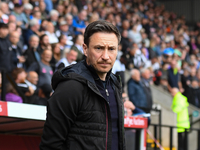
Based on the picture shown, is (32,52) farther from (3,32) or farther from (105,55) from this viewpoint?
(105,55)

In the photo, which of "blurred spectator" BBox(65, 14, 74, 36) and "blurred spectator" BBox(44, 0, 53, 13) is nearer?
"blurred spectator" BBox(65, 14, 74, 36)

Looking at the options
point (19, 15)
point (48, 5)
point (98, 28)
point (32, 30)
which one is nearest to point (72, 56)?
point (32, 30)

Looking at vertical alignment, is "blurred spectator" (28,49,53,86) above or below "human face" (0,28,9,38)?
below

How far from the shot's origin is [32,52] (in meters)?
7.77

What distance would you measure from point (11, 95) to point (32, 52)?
2142mm

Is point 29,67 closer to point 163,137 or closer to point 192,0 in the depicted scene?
point 163,137

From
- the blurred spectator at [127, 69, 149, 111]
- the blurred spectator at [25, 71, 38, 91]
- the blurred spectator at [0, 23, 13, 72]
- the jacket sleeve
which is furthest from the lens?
the blurred spectator at [127, 69, 149, 111]

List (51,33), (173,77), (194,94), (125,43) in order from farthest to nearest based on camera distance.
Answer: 1. (194,94)
2. (173,77)
3. (125,43)
4. (51,33)

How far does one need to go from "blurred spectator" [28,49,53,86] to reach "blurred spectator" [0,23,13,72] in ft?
1.46

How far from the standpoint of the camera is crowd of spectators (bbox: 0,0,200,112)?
23.1 feet

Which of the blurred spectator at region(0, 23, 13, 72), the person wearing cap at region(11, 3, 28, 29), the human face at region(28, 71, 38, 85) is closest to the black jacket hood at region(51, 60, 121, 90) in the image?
the human face at region(28, 71, 38, 85)

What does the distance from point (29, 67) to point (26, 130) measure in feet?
8.71

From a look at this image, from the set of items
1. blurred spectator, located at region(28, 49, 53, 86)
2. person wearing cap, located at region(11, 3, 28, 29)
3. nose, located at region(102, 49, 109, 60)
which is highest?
person wearing cap, located at region(11, 3, 28, 29)

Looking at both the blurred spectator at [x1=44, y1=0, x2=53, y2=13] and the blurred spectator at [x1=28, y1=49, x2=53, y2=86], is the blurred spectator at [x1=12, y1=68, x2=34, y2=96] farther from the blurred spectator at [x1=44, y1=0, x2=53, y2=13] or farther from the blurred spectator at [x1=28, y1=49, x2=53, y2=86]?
the blurred spectator at [x1=44, y1=0, x2=53, y2=13]
